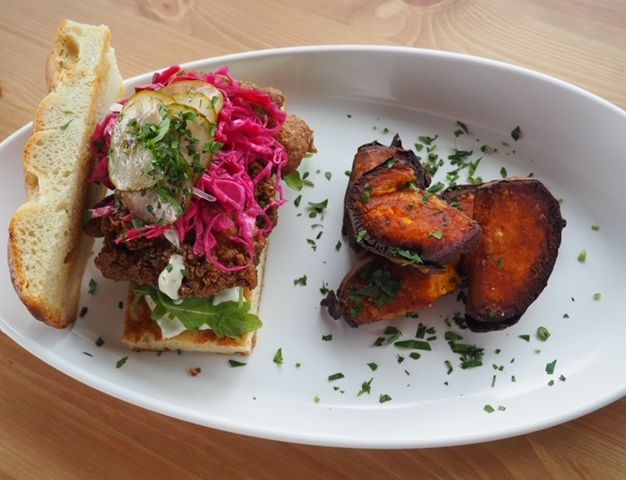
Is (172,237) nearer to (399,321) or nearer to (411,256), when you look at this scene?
(411,256)

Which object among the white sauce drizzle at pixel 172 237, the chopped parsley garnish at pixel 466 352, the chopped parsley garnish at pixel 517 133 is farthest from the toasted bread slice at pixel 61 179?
the chopped parsley garnish at pixel 517 133

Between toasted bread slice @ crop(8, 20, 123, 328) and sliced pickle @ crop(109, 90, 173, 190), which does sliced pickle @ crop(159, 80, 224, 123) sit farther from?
toasted bread slice @ crop(8, 20, 123, 328)

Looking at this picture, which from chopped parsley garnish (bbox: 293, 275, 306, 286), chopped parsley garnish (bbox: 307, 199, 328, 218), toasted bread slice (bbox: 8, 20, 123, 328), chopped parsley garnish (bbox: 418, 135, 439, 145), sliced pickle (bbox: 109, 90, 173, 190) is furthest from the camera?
chopped parsley garnish (bbox: 418, 135, 439, 145)

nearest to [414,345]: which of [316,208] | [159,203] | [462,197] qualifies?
[462,197]

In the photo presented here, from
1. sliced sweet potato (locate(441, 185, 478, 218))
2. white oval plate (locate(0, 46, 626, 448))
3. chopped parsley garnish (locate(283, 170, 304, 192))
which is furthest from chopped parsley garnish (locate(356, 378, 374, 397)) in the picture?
chopped parsley garnish (locate(283, 170, 304, 192))

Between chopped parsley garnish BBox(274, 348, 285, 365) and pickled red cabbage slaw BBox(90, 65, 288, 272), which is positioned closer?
pickled red cabbage slaw BBox(90, 65, 288, 272)

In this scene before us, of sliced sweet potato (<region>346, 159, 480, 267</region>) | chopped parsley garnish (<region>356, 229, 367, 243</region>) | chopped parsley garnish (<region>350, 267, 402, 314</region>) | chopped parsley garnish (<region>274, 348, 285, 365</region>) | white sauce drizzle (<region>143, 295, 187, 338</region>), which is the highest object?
sliced sweet potato (<region>346, 159, 480, 267</region>)
